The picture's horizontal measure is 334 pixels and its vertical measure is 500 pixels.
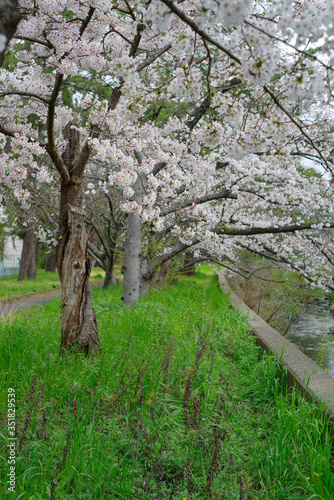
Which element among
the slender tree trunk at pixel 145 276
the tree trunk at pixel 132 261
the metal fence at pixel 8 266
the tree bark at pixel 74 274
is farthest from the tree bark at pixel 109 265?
the metal fence at pixel 8 266

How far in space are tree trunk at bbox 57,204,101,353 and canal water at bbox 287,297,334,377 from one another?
13.5 ft

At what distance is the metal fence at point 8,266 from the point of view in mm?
23242

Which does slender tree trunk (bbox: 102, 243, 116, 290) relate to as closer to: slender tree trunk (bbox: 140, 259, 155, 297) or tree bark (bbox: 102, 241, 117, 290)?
tree bark (bbox: 102, 241, 117, 290)

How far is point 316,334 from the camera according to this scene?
9914 mm

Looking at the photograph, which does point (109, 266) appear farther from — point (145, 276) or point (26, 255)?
point (26, 255)

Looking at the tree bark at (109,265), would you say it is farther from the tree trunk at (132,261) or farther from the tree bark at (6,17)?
the tree bark at (6,17)

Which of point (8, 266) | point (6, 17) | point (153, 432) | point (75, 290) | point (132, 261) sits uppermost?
point (6, 17)

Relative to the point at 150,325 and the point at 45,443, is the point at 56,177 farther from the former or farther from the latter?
the point at 45,443

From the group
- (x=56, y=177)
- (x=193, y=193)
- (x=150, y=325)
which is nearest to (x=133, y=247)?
(x=193, y=193)

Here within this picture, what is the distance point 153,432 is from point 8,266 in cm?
2556

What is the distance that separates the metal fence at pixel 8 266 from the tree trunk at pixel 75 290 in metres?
19.5

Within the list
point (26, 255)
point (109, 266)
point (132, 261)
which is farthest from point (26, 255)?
point (132, 261)

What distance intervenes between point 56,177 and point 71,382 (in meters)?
7.26

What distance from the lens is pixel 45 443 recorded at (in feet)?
7.72
